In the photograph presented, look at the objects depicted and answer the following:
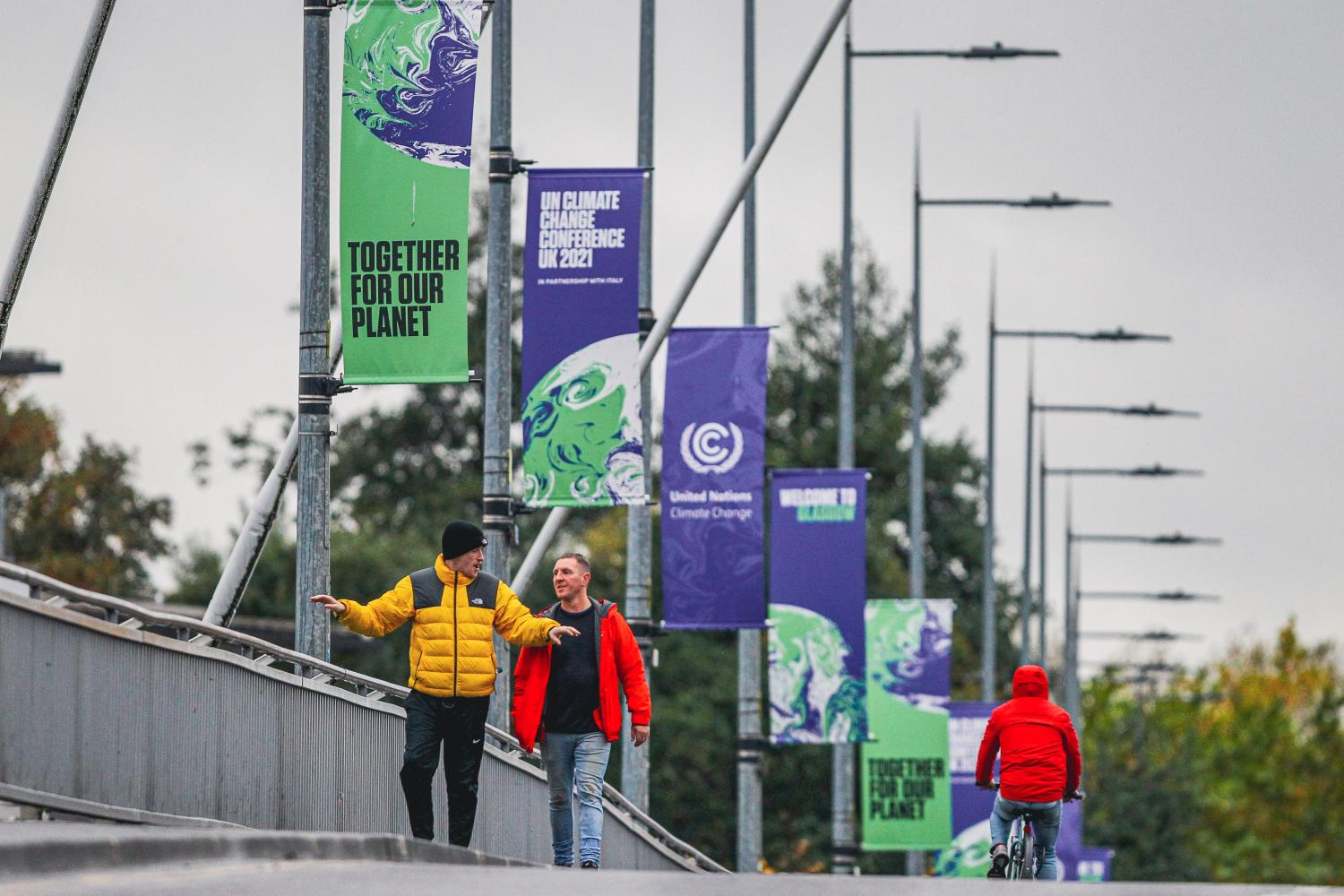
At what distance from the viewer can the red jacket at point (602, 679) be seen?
15.3 metres

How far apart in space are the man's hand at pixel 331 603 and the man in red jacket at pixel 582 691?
114 cm

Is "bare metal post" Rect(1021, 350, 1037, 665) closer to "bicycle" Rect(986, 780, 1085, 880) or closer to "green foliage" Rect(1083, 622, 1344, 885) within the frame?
"green foliage" Rect(1083, 622, 1344, 885)

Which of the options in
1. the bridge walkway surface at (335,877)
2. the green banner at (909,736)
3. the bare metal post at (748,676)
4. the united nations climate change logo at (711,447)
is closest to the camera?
the bridge walkway surface at (335,877)

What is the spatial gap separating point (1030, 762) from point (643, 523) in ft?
27.9

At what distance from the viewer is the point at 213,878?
11375 millimetres

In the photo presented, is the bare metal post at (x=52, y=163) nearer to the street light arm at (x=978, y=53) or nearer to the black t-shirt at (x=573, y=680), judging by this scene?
the black t-shirt at (x=573, y=680)

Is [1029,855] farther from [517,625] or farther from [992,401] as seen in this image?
[992,401]

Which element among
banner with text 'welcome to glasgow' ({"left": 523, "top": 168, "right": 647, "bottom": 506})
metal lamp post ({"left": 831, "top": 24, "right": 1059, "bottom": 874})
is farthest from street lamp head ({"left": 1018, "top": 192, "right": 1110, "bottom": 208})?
banner with text 'welcome to glasgow' ({"left": 523, "top": 168, "right": 647, "bottom": 506})

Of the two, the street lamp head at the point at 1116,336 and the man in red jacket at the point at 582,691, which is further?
the street lamp head at the point at 1116,336

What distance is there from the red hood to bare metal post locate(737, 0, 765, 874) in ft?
33.4

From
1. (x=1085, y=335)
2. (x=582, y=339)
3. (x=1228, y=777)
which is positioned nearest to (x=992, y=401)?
(x=1085, y=335)

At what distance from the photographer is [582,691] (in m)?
15.3

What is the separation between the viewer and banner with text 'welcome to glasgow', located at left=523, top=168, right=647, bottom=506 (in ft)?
63.8

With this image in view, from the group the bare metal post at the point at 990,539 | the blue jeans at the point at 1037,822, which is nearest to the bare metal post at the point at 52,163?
the blue jeans at the point at 1037,822
